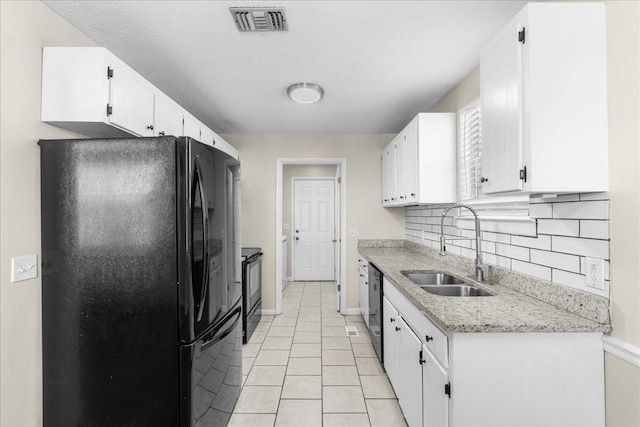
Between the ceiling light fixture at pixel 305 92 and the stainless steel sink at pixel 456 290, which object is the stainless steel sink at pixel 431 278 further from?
the ceiling light fixture at pixel 305 92

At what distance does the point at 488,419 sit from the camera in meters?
1.21

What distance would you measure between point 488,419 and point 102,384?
5.91 ft

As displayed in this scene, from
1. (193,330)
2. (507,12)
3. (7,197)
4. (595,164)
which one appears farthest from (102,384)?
(507,12)

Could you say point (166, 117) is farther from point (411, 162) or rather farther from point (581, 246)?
point (581, 246)

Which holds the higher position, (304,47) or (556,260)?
(304,47)

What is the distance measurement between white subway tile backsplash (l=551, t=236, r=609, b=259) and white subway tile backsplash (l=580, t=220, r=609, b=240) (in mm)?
22

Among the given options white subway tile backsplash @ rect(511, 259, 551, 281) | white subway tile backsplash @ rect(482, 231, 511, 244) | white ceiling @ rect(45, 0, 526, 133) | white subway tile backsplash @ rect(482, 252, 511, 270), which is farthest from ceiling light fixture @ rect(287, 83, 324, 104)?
white subway tile backsplash @ rect(511, 259, 551, 281)

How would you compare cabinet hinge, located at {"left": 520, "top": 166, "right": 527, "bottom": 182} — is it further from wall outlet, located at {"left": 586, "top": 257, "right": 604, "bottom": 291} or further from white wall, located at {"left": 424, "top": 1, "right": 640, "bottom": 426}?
wall outlet, located at {"left": 586, "top": 257, "right": 604, "bottom": 291}

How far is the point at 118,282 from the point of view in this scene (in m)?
1.47

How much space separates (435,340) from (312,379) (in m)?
1.45

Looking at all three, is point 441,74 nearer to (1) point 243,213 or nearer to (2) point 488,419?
(2) point 488,419

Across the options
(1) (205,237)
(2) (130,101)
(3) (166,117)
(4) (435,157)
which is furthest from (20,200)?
(4) (435,157)

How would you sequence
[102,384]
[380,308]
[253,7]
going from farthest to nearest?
[380,308] → [253,7] → [102,384]

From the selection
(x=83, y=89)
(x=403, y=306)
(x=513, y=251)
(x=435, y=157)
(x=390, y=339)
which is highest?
(x=83, y=89)
